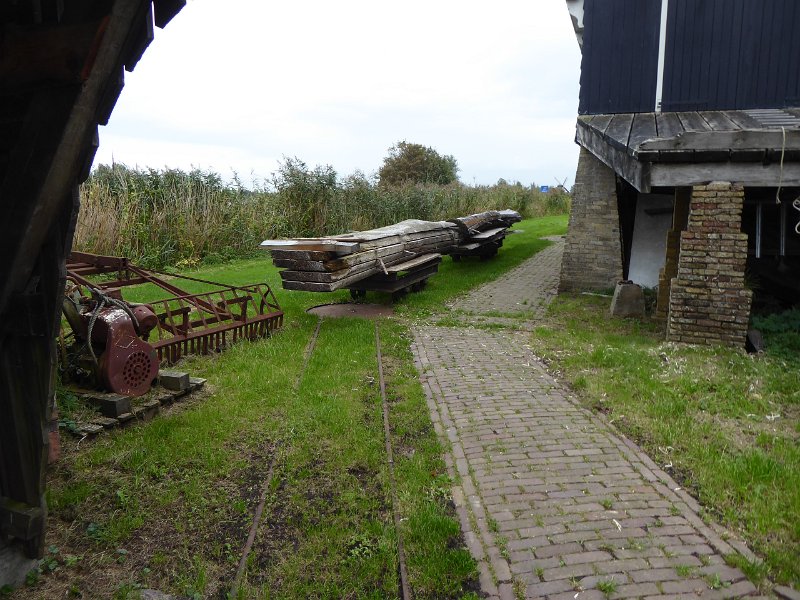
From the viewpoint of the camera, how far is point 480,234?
54.0 ft

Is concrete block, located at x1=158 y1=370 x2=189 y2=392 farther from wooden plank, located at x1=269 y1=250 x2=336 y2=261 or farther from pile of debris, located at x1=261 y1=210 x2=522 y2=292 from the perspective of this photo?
wooden plank, located at x1=269 y1=250 x2=336 y2=261

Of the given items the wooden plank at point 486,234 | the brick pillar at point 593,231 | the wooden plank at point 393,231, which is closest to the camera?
the wooden plank at point 393,231

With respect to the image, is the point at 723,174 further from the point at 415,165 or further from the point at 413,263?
the point at 415,165

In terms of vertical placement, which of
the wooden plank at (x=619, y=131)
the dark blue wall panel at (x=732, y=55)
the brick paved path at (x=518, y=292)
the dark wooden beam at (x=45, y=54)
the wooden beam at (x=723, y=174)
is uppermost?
the dark blue wall panel at (x=732, y=55)

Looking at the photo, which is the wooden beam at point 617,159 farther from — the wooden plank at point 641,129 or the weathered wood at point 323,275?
the weathered wood at point 323,275

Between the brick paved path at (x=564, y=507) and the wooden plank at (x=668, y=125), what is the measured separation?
5.07m

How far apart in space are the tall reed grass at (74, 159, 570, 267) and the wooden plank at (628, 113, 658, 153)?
11224 mm

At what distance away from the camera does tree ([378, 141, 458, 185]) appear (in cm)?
4012

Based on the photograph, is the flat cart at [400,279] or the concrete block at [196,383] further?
the flat cart at [400,279]

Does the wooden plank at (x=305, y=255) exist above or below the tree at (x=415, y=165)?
below

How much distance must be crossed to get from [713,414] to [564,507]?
7.44 ft

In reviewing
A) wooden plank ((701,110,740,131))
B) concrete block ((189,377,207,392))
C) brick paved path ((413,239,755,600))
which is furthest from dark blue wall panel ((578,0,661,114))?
concrete block ((189,377,207,392))

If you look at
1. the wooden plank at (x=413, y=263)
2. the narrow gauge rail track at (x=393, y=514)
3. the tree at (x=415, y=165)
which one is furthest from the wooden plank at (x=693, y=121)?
the tree at (x=415, y=165)

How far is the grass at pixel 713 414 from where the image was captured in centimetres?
364
